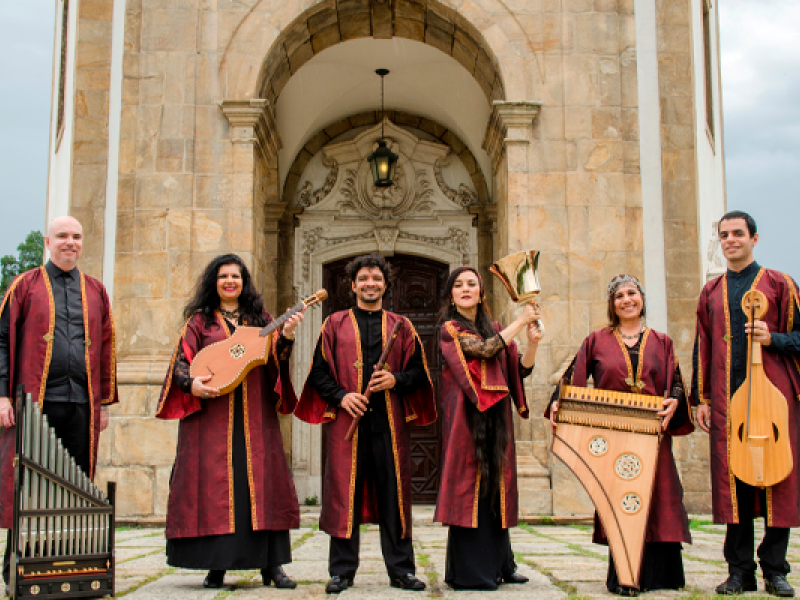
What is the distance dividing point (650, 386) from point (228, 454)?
209cm

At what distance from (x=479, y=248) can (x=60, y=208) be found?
4823 mm

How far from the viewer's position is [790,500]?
412cm

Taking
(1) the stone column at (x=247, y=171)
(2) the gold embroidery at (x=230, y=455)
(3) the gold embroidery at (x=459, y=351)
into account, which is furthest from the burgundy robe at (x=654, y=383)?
(1) the stone column at (x=247, y=171)

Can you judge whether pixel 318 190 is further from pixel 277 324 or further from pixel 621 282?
pixel 621 282

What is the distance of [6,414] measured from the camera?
13.3ft

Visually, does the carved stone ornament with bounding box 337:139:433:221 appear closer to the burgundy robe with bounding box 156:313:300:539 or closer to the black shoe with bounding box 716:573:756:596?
the burgundy robe with bounding box 156:313:300:539

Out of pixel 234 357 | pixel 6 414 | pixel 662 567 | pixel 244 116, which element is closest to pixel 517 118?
pixel 244 116

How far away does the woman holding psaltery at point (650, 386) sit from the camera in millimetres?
4055

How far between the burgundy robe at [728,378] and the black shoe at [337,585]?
1.79 meters

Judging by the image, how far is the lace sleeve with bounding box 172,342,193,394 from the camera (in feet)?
14.2

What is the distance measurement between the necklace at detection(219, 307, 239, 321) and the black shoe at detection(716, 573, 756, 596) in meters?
2.70

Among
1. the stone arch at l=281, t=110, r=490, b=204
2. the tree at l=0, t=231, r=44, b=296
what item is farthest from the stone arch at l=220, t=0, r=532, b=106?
the tree at l=0, t=231, r=44, b=296

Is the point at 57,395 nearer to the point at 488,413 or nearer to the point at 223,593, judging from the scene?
the point at 223,593

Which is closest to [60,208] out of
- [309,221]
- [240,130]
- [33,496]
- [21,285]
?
[240,130]
